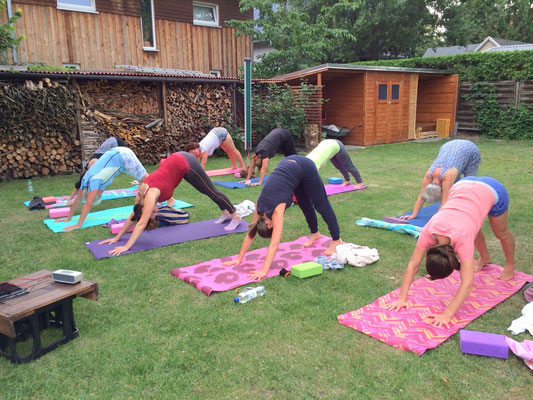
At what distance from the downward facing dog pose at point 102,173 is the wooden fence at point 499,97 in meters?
14.1

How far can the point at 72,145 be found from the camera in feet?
33.4

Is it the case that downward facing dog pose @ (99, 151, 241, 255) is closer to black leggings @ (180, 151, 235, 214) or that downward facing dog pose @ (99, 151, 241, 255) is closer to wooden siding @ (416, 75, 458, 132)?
black leggings @ (180, 151, 235, 214)

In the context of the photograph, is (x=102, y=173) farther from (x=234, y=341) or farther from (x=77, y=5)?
(x=77, y=5)

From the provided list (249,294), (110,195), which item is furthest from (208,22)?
(249,294)

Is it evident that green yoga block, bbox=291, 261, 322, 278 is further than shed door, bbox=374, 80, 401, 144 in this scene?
A: No

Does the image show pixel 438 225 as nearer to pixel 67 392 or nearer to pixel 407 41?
pixel 67 392

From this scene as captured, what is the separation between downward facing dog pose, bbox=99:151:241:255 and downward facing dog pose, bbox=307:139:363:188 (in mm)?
2065

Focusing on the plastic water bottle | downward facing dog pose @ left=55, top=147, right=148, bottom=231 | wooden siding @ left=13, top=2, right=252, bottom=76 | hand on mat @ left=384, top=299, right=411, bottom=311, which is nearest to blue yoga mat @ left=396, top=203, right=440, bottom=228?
hand on mat @ left=384, top=299, right=411, bottom=311

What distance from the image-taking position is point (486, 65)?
606 inches

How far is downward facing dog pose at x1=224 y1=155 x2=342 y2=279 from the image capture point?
389 centimetres

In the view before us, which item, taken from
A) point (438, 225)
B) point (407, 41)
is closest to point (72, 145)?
point (438, 225)

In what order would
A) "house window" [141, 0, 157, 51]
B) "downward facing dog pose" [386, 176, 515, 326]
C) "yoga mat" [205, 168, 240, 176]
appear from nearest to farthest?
"downward facing dog pose" [386, 176, 515, 326] < "yoga mat" [205, 168, 240, 176] < "house window" [141, 0, 157, 51]

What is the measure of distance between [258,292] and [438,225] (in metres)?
1.63

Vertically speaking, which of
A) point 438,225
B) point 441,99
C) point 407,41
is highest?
point 407,41
